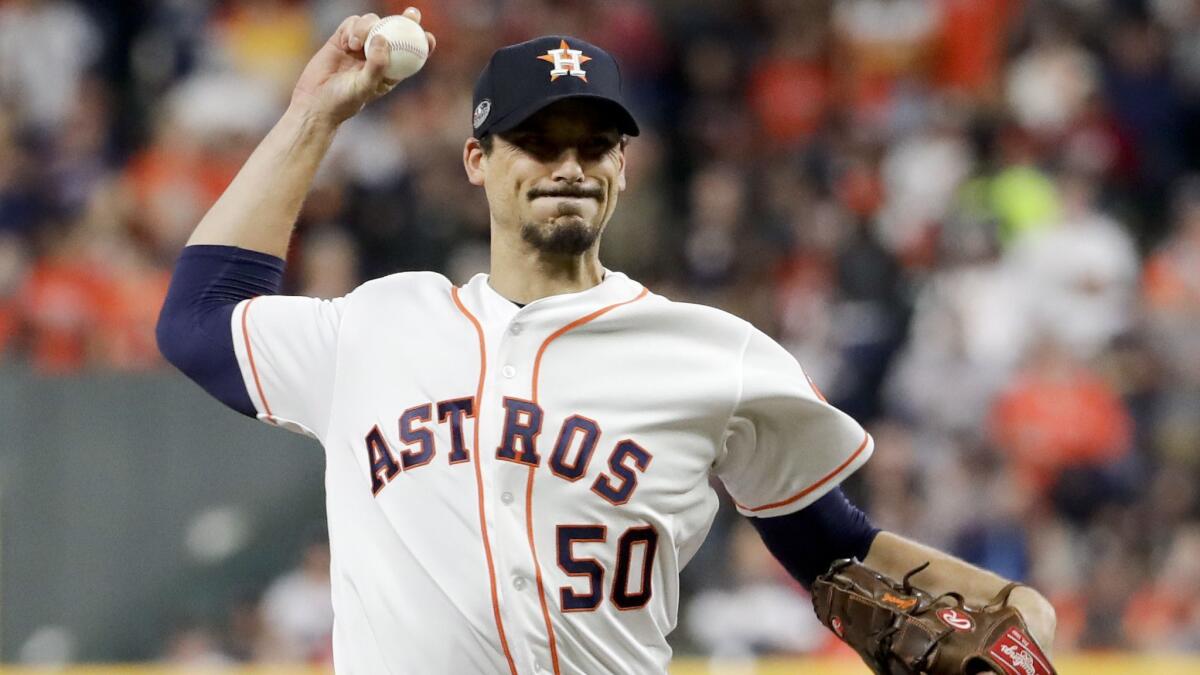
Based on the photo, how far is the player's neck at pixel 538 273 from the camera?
11.1 feet

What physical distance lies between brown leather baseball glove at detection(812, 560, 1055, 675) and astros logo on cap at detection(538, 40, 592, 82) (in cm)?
100

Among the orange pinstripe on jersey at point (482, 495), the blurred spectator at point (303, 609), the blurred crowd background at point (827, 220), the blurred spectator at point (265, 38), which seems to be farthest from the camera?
the blurred spectator at point (265, 38)

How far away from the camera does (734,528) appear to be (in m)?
7.96

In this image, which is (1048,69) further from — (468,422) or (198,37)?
(468,422)

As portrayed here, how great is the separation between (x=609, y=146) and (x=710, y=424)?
52 centimetres

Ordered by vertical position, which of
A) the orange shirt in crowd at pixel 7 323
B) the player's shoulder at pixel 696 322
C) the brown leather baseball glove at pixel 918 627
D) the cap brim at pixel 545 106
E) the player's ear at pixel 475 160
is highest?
the cap brim at pixel 545 106

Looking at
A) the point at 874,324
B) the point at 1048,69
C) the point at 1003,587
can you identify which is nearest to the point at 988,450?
the point at 874,324

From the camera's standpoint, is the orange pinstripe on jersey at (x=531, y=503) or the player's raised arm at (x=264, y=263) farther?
the player's raised arm at (x=264, y=263)

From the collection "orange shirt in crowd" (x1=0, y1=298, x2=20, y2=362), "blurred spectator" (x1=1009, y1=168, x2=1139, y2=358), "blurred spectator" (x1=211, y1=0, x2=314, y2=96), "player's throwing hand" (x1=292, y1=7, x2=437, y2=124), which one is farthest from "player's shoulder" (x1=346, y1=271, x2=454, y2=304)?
"blurred spectator" (x1=211, y1=0, x2=314, y2=96)

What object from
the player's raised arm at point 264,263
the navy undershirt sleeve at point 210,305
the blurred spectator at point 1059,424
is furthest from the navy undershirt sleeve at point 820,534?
the blurred spectator at point 1059,424

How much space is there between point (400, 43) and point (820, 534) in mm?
1167

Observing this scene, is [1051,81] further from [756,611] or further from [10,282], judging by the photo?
[10,282]

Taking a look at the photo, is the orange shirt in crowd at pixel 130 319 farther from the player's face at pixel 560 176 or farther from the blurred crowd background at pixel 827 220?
the player's face at pixel 560 176

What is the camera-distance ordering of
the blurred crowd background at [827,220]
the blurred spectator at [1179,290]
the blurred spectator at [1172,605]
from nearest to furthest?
the blurred spectator at [1172,605] < the blurred crowd background at [827,220] < the blurred spectator at [1179,290]
